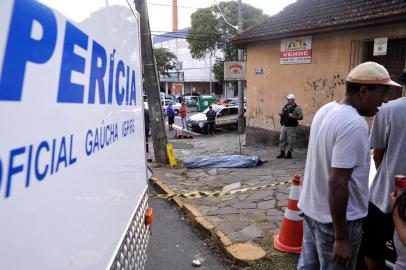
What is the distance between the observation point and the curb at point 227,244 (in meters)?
4.42

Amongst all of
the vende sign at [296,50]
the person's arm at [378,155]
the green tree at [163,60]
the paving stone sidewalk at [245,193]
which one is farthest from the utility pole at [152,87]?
the green tree at [163,60]

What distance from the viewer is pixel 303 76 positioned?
1259 cm

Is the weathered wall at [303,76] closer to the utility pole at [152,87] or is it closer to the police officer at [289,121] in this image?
the police officer at [289,121]

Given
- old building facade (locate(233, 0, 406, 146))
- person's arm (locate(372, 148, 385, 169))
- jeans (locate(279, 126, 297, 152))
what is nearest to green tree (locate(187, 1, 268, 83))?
old building facade (locate(233, 0, 406, 146))

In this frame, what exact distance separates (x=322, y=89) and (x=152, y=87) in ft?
16.9

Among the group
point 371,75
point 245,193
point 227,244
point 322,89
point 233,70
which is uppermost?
point 233,70

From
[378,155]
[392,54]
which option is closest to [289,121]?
[392,54]

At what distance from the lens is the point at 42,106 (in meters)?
1.17

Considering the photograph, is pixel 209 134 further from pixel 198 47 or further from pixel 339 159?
pixel 198 47

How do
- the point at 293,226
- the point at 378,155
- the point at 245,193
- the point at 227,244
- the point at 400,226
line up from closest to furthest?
the point at 400,226 → the point at 378,155 → the point at 293,226 → the point at 227,244 → the point at 245,193

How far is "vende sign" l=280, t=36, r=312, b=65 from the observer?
1229 centimetres

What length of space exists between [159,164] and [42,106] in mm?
9816

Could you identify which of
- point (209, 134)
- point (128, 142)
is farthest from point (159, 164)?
point (209, 134)

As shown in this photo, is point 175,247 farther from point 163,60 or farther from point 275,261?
point 163,60
